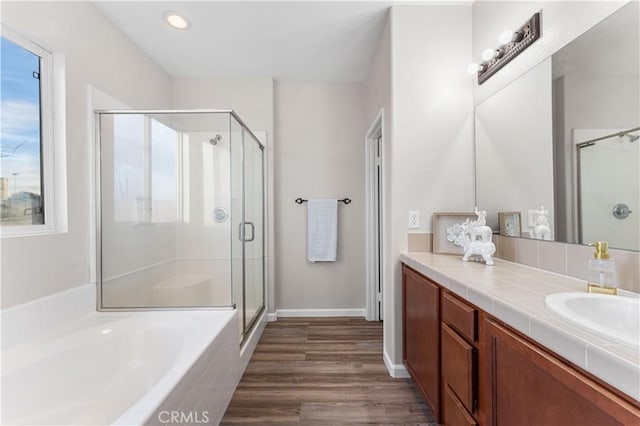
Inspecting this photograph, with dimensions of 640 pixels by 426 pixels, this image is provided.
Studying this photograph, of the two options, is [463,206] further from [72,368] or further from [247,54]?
[72,368]

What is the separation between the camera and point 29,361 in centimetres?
130

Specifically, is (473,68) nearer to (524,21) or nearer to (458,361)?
(524,21)

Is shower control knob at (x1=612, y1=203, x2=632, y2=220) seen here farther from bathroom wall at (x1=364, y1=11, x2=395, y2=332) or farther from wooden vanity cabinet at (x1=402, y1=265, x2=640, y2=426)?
bathroom wall at (x1=364, y1=11, x2=395, y2=332)

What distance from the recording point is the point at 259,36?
230 cm

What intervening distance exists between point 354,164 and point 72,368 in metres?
2.67

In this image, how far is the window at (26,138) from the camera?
4.66 ft

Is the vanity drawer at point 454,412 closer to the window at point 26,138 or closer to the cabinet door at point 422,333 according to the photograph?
the cabinet door at point 422,333

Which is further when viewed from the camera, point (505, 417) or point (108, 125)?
point (108, 125)

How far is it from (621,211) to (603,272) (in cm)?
26

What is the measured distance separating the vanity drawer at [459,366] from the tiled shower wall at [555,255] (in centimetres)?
58

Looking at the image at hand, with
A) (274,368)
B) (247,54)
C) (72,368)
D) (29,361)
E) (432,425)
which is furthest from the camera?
(247,54)

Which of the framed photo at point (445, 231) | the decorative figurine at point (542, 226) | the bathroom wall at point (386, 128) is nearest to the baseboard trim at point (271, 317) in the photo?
the bathroom wall at point (386, 128)

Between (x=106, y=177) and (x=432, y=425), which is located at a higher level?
(x=106, y=177)

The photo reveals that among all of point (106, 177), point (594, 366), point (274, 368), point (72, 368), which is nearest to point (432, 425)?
point (274, 368)
